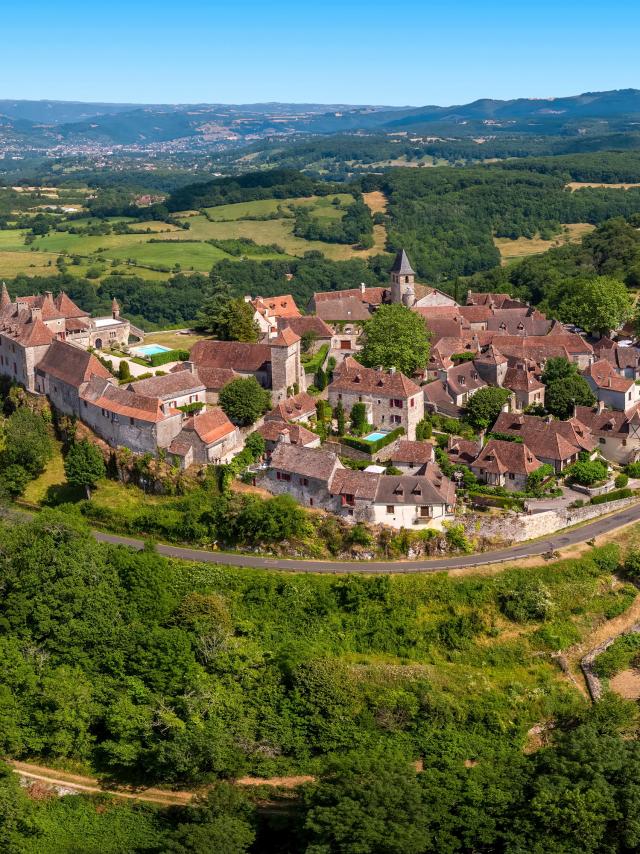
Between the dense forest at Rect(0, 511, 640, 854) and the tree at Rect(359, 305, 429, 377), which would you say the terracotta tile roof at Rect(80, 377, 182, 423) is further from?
the tree at Rect(359, 305, 429, 377)

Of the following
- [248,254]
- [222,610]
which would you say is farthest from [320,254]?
[222,610]

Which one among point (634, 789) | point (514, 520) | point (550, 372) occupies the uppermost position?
point (550, 372)

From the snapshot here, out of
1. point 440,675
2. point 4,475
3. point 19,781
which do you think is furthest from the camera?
point 4,475

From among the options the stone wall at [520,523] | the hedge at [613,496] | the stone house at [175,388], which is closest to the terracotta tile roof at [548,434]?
the hedge at [613,496]

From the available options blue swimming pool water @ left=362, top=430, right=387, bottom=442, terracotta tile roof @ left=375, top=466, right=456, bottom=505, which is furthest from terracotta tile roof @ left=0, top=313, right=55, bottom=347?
terracotta tile roof @ left=375, top=466, right=456, bottom=505

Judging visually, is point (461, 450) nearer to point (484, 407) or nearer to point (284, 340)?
point (484, 407)

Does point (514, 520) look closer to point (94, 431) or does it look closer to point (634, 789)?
point (634, 789)

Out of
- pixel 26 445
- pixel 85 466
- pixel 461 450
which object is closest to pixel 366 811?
pixel 461 450
